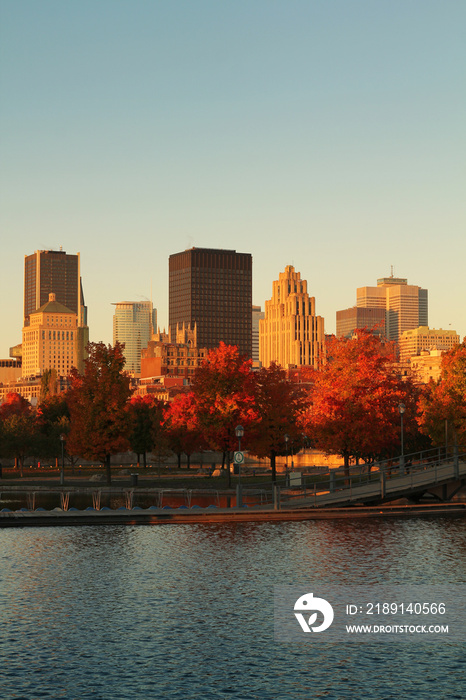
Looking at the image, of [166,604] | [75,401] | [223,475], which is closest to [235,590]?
[166,604]

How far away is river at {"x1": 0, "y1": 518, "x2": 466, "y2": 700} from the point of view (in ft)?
55.7

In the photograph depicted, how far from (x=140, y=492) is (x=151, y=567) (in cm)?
4320

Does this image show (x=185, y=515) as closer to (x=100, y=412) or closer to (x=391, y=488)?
(x=391, y=488)

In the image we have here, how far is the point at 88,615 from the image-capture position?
73.5 ft

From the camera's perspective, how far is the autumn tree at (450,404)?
65.6 m

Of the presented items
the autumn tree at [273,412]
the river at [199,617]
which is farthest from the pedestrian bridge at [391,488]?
the autumn tree at [273,412]

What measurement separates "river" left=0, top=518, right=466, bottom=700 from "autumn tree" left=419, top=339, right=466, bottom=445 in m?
28.7

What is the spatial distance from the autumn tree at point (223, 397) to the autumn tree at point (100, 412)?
8.03m

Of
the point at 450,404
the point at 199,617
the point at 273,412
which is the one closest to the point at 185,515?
the point at 199,617

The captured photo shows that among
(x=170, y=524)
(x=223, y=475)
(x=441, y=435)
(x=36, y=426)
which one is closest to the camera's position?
(x=170, y=524)

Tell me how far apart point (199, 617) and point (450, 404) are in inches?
1855

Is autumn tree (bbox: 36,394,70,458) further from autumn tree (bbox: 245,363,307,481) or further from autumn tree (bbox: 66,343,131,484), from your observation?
autumn tree (bbox: 245,363,307,481)

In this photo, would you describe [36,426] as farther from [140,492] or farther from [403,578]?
[403,578]

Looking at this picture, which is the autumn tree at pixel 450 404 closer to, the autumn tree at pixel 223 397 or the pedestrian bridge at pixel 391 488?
the pedestrian bridge at pixel 391 488
